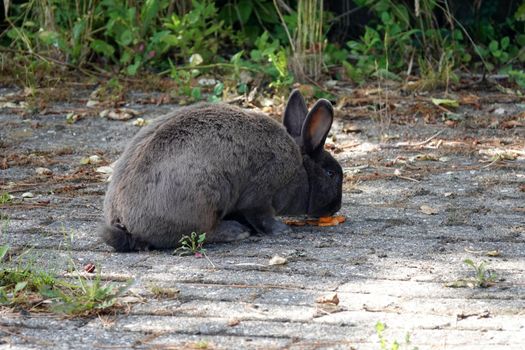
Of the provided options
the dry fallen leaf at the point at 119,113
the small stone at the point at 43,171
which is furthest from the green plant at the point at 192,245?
the dry fallen leaf at the point at 119,113

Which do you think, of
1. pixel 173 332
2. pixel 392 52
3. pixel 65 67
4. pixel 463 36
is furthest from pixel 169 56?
pixel 173 332

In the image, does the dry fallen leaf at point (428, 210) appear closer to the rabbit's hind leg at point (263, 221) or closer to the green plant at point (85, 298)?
Answer: the rabbit's hind leg at point (263, 221)

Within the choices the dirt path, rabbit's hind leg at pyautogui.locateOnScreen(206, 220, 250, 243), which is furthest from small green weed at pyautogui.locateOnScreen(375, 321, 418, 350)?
rabbit's hind leg at pyautogui.locateOnScreen(206, 220, 250, 243)

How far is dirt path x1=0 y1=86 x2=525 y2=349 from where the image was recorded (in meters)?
3.97

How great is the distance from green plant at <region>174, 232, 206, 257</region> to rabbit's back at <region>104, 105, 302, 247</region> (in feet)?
0.13

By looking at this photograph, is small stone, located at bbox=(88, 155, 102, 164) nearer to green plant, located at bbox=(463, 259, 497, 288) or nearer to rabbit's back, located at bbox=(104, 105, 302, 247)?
rabbit's back, located at bbox=(104, 105, 302, 247)

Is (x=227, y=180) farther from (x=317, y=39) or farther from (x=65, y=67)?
(x=65, y=67)

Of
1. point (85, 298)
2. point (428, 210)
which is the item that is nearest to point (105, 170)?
point (428, 210)

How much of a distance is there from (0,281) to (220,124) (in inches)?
59.6

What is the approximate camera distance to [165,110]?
8586mm

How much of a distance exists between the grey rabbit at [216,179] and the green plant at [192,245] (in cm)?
3

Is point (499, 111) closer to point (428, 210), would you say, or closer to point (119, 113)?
point (428, 210)

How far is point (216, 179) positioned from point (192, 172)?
0.49ft

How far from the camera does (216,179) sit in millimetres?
5367
